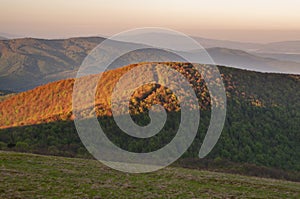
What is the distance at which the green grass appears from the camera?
21.8 metres

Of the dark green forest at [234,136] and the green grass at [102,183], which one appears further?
the dark green forest at [234,136]

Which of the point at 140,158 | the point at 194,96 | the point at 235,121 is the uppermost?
the point at 194,96

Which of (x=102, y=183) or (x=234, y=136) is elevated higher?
(x=234, y=136)

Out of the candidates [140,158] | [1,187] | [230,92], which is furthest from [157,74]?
[1,187]

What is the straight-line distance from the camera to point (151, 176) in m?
29.7

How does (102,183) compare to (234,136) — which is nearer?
(102,183)

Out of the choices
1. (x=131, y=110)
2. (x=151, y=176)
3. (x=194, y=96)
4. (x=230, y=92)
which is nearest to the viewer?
(x=151, y=176)

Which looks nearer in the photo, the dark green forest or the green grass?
the green grass

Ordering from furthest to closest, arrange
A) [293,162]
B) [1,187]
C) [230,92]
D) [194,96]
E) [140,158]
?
1. [230,92]
2. [194,96]
3. [293,162]
4. [140,158]
5. [1,187]

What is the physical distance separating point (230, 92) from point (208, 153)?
83.2 ft

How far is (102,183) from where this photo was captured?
25062 mm

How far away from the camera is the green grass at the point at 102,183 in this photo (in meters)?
21.8

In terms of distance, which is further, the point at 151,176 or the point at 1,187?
the point at 151,176

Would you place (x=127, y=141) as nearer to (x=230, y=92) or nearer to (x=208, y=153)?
(x=208, y=153)
